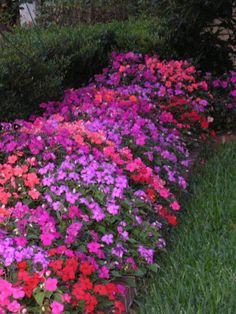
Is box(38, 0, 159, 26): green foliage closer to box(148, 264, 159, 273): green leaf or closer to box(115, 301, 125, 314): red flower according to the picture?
box(148, 264, 159, 273): green leaf

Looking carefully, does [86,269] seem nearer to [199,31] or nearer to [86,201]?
[86,201]

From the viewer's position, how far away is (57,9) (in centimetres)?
945

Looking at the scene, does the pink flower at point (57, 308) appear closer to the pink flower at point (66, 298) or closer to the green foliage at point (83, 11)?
the pink flower at point (66, 298)

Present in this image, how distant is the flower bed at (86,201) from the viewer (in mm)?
2449

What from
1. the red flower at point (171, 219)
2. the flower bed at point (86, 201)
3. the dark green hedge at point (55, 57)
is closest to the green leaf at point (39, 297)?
the flower bed at point (86, 201)

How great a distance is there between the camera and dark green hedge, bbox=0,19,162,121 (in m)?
4.38

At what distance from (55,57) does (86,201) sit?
2.55m

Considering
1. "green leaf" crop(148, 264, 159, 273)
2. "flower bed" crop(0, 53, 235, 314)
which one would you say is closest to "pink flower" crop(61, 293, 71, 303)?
"flower bed" crop(0, 53, 235, 314)

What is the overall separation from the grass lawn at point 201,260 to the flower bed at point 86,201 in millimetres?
115

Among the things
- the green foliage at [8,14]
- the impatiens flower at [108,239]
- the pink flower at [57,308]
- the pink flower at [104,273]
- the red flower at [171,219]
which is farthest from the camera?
the green foliage at [8,14]

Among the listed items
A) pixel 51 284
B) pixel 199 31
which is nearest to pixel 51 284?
pixel 51 284

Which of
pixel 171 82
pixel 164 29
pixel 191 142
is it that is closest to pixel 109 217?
pixel 191 142

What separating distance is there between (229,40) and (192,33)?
17.1 inches

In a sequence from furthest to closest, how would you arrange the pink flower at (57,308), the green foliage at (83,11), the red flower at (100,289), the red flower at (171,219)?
1. the green foliage at (83,11)
2. the red flower at (171,219)
3. the red flower at (100,289)
4. the pink flower at (57,308)
